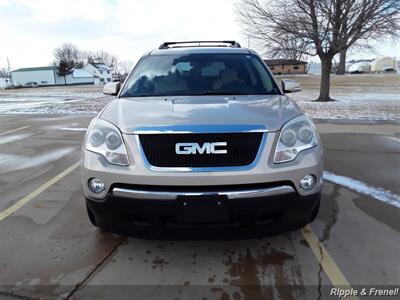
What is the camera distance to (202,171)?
2.56 meters

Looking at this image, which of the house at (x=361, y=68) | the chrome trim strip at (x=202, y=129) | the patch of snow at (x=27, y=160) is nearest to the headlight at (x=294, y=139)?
the chrome trim strip at (x=202, y=129)

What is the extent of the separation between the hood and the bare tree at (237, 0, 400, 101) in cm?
1469

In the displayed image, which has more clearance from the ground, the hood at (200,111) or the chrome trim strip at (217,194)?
the hood at (200,111)

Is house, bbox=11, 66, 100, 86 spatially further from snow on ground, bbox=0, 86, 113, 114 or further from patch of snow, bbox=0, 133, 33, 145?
patch of snow, bbox=0, 133, 33, 145

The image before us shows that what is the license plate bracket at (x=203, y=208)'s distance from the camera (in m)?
2.52

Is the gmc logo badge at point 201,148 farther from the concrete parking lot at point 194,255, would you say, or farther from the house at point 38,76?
the house at point 38,76

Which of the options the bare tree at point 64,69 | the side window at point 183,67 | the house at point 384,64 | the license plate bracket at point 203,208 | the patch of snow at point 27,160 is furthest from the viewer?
the house at point 384,64

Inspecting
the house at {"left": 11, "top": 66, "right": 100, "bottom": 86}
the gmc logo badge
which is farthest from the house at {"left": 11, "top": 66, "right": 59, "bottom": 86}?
the gmc logo badge

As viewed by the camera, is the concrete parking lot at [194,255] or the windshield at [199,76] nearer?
the concrete parking lot at [194,255]

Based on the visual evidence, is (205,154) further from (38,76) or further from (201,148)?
(38,76)

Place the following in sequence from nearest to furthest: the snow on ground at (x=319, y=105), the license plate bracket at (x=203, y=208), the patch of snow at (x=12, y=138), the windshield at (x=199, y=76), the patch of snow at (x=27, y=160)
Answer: the license plate bracket at (x=203, y=208), the windshield at (x=199, y=76), the patch of snow at (x=27, y=160), the patch of snow at (x=12, y=138), the snow on ground at (x=319, y=105)

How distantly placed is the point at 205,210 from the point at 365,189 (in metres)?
2.88

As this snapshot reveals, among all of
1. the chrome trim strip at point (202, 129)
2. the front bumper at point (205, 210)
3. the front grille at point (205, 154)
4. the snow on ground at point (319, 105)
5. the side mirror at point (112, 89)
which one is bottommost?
the snow on ground at point (319, 105)

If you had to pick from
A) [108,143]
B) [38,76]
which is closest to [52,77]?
[38,76]
